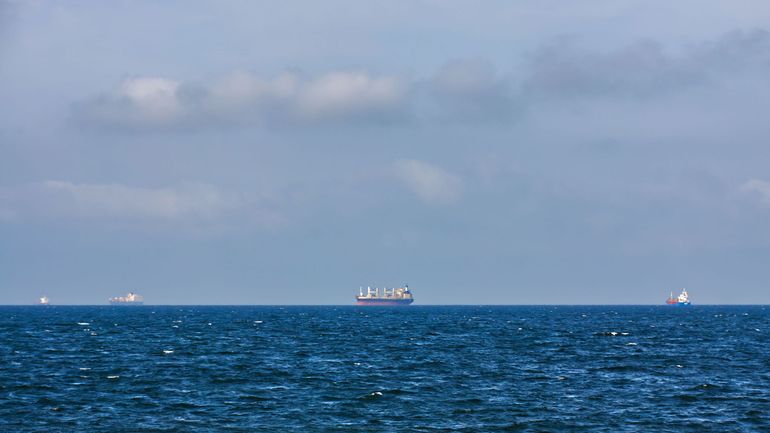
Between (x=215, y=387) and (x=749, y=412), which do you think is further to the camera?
(x=215, y=387)

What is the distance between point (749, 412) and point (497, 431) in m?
17.3

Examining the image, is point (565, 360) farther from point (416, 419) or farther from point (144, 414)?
point (144, 414)

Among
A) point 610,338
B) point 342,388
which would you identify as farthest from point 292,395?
point 610,338

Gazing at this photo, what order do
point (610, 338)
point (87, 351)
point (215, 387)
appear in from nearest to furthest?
1. point (215, 387)
2. point (87, 351)
3. point (610, 338)

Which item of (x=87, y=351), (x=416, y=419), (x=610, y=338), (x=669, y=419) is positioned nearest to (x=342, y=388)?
(x=416, y=419)

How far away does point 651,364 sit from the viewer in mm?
82125

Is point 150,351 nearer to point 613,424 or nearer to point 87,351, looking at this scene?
point 87,351

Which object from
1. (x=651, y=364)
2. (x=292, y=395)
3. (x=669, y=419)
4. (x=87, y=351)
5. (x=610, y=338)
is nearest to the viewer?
(x=669, y=419)

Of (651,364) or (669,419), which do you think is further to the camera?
(651,364)

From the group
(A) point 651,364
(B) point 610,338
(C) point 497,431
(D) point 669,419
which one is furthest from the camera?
(B) point 610,338

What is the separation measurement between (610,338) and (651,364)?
137ft

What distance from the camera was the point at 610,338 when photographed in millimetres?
123312

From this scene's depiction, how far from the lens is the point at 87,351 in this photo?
95250 mm

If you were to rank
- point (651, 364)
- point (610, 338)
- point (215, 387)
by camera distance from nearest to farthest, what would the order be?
point (215, 387) < point (651, 364) < point (610, 338)
